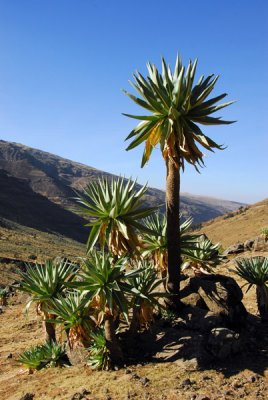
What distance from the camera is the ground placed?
750 cm

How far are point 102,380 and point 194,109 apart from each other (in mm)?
6631

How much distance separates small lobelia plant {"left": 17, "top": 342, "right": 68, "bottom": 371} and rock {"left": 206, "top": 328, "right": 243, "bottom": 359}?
3.77 m

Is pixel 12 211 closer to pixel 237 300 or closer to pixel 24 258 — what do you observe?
pixel 24 258

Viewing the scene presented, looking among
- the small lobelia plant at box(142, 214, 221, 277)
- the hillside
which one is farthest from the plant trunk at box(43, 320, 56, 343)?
the hillside

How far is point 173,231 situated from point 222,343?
2890mm

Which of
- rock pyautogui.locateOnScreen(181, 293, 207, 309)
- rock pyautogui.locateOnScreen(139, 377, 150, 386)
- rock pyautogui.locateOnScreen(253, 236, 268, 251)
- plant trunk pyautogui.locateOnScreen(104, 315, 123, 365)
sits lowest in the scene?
rock pyautogui.locateOnScreen(139, 377, 150, 386)

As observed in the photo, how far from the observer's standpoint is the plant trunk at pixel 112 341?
870cm

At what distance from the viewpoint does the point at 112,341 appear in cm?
871

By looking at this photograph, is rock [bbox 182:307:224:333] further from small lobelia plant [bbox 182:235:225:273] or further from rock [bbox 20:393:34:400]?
rock [bbox 20:393:34:400]

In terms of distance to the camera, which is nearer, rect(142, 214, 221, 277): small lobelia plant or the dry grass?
the dry grass

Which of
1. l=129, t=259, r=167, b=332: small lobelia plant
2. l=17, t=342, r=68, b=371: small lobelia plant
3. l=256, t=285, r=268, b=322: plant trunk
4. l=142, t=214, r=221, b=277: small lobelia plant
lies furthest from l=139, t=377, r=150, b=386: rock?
l=256, t=285, r=268, b=322: plant trunk

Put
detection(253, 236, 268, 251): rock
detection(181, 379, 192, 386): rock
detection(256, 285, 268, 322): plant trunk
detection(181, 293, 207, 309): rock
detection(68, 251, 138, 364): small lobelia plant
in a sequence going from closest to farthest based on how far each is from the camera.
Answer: detection(181, 379, 192, 386): rock
detection(68, 251, 138, 364): small lobelia plant
detection(181, 293, 207, 309): rock
detection(256, 285, 268, 322): plant trunk
detection(253, 236, 268, 251): rock

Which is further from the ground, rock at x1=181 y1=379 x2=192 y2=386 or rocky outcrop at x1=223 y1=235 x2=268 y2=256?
rocky outcrop at x1=223 y1=235 x2=268 y2=256

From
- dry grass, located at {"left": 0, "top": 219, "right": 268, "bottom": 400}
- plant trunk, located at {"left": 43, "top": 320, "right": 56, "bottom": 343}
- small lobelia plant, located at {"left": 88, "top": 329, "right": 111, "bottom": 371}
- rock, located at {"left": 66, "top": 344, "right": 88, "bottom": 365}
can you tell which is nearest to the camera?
dry grass, located at {"left": 0, "top": 219, "right": 268, "bottom": 400}
